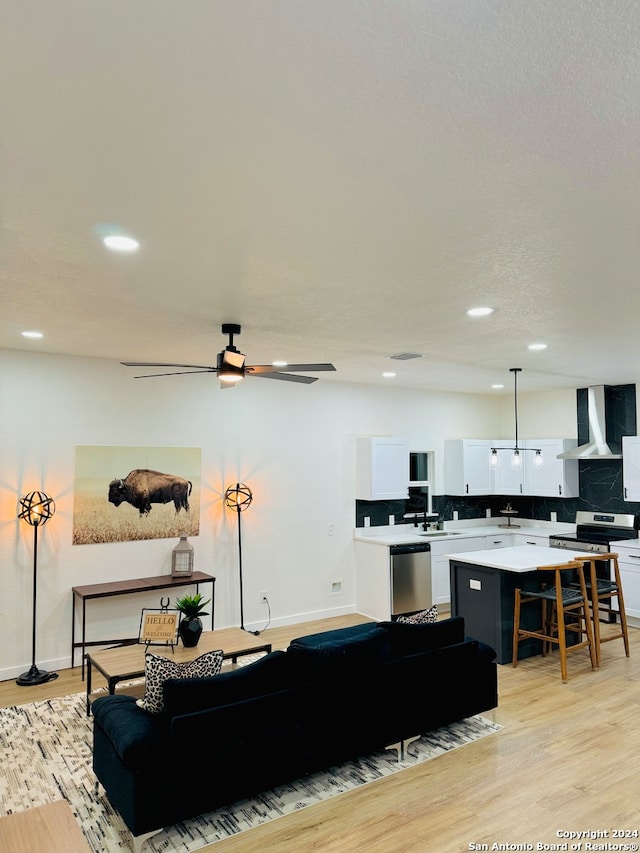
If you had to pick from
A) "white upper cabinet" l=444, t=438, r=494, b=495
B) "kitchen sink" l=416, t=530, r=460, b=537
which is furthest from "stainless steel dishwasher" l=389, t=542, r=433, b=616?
"white upper cabinet" l=444, t=438, r=494, b=495

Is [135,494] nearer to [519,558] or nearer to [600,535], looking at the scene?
[519,558]

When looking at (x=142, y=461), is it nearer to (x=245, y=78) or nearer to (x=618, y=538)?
(x=245, y=78)

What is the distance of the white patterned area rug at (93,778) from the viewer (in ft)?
10.1

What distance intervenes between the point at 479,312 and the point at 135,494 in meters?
3.84

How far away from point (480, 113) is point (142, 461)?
16.6 ft

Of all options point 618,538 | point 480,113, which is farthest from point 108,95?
point 618,538

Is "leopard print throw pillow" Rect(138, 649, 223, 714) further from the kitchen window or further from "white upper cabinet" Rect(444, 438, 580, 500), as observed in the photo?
"white upper cabinet" Rect(444, 438, 580, 500)

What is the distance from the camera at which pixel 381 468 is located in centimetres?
748

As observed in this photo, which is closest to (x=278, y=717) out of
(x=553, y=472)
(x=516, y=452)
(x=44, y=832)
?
(x=44, y=832)

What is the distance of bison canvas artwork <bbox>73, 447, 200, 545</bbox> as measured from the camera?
568 centimetres

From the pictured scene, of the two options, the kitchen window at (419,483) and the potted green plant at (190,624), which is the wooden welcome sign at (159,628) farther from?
the kitchen window at (419,483)

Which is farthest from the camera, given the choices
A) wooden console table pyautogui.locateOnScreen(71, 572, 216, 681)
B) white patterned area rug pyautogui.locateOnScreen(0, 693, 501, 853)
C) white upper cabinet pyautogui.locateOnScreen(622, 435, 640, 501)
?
white upper cabinet pyautogui.locateOnScreen(622, 435, 640, 501)

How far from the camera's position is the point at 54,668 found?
5.45m

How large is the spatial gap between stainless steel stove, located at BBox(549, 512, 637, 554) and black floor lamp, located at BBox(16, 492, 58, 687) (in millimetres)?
5914
